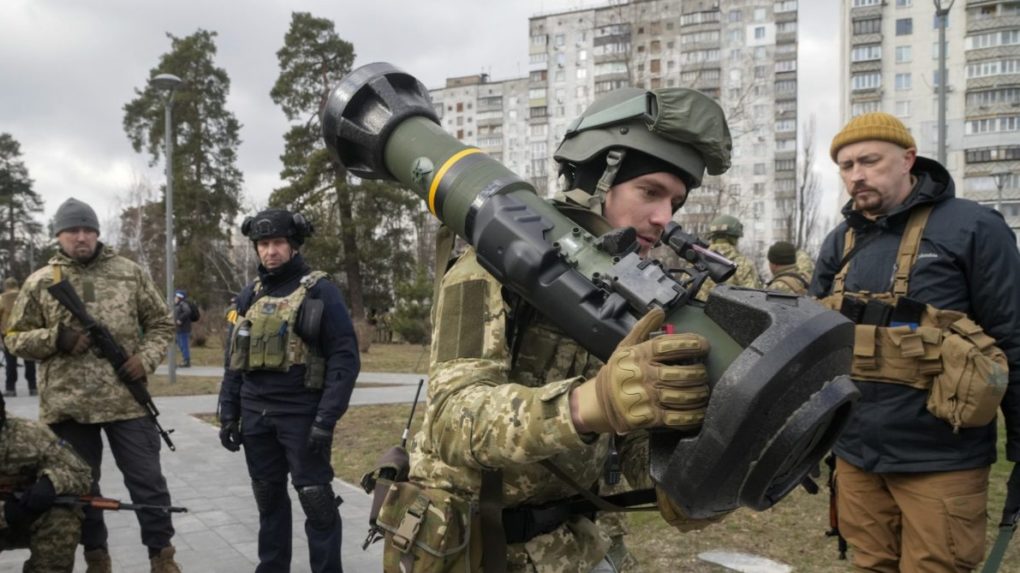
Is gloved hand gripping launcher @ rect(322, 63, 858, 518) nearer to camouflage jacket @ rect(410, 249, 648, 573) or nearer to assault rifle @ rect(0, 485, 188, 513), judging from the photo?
camouflage jacket @ rect(410, 249, 648, 573)

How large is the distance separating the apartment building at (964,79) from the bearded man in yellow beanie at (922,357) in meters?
46.5

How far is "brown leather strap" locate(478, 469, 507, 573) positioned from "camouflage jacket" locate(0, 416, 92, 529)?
10.2 feet

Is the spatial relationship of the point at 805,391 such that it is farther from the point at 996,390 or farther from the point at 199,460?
the point at 199,460

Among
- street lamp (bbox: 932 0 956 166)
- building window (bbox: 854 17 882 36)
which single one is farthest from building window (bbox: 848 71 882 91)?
street lamp (bbox: 932 0 956 166)

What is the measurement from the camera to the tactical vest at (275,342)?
4.30 meters

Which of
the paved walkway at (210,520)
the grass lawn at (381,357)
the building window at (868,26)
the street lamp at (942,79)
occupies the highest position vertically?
the building window at (868,26)

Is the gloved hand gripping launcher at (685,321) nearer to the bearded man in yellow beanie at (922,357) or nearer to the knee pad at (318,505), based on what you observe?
the bearded man in yellow beanie at (922,357)

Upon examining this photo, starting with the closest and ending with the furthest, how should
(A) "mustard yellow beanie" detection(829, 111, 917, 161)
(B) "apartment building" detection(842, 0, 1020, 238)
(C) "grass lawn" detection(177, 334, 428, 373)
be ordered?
(A) "mustard yellow beanie" detection(829, 111, 917, 161) → (C) "grass lawn" detection(177, 334, 428, 373) → (B) "apartment building" detection(842, 0, 1020, 238)

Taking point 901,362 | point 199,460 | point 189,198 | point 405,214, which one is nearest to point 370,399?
point 199,460

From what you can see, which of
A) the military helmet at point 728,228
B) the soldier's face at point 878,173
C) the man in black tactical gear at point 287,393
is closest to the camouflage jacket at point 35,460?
the man in black tactical gear at point 287,393

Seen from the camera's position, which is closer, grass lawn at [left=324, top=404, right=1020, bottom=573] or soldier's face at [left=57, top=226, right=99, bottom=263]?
grass lawn at [left=324, top=404, right=1020, bottom=573]

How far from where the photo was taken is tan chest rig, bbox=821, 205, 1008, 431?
2.75 m

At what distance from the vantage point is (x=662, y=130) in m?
1.84

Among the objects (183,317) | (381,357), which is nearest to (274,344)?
(183,317)
